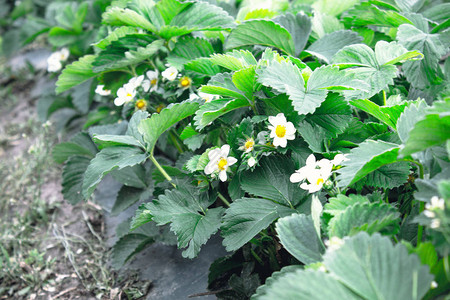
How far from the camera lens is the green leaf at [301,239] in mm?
929

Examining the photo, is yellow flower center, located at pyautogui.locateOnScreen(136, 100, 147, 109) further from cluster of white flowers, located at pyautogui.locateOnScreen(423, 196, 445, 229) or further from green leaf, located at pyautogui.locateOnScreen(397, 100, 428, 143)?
cluster of white flowers, located at pyautogui.locateOnScreen(423, 196, 445, 229)

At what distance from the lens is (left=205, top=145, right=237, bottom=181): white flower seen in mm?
1186

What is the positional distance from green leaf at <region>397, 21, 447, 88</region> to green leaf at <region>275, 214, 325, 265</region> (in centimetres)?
68

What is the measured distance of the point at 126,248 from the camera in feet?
5.23

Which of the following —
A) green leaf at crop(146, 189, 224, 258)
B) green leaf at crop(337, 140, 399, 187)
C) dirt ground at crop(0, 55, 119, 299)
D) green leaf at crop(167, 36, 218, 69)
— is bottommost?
dirt ground at crop(0, 55, 119, 299)

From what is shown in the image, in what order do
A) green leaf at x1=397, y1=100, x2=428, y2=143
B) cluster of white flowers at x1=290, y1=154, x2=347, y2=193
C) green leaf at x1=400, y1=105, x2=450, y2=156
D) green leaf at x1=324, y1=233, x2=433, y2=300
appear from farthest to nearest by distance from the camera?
cluster of white flowers at x1=290, y1=154, x2=347, y2=193
green leaf at x1=397, y1=100, x2=428, y2=143
green leaf at x1=400, y1=105, x2=450, y2=156
green leaf at x1=324, y1=233, x2=433, y2=300

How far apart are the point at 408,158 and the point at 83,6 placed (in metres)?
1.96

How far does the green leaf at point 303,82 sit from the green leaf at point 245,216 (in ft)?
0.89

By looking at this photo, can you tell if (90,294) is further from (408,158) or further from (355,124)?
Result: (408,158)

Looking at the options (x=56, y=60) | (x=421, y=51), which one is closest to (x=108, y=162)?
(x=421, y=51)

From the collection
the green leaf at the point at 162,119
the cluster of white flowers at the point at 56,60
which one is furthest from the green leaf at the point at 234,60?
the cluster of white flowers at the point at 56,60

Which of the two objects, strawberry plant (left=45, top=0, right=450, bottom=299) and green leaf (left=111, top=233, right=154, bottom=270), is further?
green leaf (left=111, top=233, right=154, bottom=270)

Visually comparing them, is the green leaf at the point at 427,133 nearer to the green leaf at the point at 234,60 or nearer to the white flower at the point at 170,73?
the green leaf at the point at 234,60

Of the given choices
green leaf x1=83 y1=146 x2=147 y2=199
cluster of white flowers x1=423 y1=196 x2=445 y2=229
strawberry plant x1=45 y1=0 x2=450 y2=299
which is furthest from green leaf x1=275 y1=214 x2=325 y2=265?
green leaf x1=83 y1=146 x2=147 y2=199
